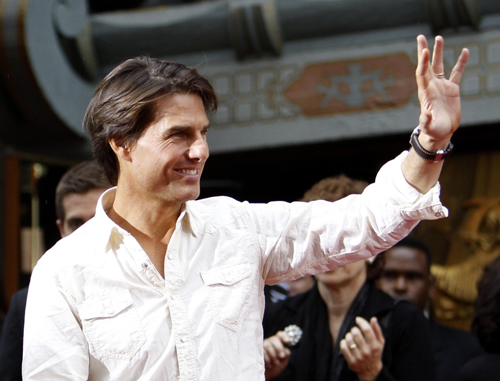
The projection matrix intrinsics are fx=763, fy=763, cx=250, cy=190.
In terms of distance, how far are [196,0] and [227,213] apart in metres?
4.26

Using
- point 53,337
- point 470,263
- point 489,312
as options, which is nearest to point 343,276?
point 489,312

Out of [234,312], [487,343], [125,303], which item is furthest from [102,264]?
[487,343]

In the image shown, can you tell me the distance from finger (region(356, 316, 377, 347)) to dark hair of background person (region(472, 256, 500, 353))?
0.44 m

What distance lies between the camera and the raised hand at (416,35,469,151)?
5.66 feet

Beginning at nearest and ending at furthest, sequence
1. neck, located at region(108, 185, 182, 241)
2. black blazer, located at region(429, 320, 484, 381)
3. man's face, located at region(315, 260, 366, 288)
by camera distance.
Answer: neck, located at region(108, 185, 182, 241) < man's face, located at region(315, 260, 366, 288) < black blazer, located at region(429, 320, 484, 381)

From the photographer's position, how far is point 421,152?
1745mm

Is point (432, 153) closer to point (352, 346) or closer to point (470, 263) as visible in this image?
point (352, 346)

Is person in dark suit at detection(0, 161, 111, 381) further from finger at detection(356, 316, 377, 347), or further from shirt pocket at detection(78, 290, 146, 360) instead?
finger at detection(356, 316, 377, 347)

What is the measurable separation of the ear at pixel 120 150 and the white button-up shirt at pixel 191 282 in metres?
0.16

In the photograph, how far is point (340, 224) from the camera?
187 cm

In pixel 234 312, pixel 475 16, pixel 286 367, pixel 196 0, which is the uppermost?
pixel 196 0

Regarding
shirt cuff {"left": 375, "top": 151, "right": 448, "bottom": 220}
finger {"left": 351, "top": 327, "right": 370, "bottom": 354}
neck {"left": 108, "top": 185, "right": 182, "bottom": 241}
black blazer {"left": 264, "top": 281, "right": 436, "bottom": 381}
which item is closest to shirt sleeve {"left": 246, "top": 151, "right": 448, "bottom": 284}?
shirt cuff {"left": 375, "top": 151, "right": 448, "bottom": 220}

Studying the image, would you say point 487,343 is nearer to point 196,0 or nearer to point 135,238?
point 135,238

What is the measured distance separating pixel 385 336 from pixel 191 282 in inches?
41.9
